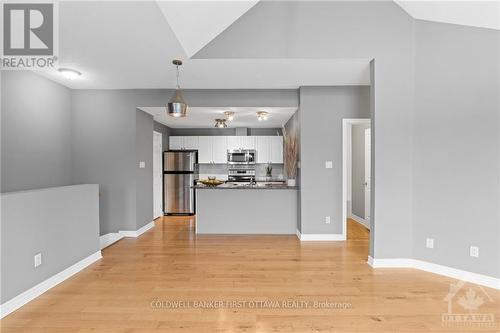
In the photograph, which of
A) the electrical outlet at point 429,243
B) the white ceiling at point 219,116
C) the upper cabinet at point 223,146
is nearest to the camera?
the electrical outlet at point 429,243

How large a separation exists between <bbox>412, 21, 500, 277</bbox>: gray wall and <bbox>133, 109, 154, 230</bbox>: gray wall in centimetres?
431

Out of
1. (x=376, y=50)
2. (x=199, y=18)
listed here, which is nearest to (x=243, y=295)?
(x=199, y=18)

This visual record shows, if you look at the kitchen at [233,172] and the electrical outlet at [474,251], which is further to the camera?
the kitchen at [233,172]

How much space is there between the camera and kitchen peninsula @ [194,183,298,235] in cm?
467

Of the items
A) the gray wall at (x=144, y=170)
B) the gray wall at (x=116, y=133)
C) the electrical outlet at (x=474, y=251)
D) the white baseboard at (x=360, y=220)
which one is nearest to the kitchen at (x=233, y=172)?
the gray wall at (x=116, y=133)

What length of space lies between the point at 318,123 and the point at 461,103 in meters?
1.83

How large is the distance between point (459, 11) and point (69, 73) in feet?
15.7

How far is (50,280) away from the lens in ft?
8.91

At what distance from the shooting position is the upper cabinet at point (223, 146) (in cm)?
693

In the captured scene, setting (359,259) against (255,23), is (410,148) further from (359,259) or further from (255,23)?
(255,23)

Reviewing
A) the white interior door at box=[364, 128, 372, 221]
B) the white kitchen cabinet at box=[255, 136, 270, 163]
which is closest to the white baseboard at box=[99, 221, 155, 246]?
the white kitchen cabinet at box=[255, 136, 270, 163]

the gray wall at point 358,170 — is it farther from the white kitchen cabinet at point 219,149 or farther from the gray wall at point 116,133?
the white kitchen cabinet at point 219,149

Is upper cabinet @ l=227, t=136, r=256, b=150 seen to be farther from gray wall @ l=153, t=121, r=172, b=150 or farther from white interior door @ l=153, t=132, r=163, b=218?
white interior door @ l=153, t=132, r=163, b=218

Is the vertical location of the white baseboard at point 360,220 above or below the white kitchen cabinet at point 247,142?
below
